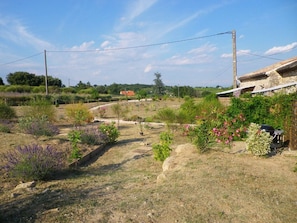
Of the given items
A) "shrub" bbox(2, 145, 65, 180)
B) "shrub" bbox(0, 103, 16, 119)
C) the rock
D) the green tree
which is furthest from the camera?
the green tree

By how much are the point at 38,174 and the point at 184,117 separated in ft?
24.6

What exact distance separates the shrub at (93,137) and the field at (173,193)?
2.21 m

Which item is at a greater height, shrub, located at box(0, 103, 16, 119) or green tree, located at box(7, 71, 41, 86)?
green tree, located at box(7, 71, 41, 86)

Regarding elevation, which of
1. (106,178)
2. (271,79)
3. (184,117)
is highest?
(271,79)

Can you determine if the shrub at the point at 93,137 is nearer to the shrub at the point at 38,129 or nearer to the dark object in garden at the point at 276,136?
the shrub at the point at 38,129

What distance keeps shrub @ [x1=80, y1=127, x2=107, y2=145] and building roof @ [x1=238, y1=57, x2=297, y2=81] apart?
31.3ft

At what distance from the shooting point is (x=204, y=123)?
6270 mm

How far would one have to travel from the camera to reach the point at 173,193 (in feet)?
11.9

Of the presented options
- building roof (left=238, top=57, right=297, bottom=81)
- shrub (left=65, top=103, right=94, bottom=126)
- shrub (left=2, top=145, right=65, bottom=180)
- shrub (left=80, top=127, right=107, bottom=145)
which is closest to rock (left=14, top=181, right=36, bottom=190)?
shrub (left=2, top=145, right=65, bottom=180)

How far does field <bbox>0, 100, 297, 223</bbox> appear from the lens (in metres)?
2.92

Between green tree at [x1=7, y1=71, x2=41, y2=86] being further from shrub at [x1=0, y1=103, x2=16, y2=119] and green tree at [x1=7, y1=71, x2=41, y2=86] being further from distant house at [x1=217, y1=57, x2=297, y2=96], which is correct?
distant house at [x1=217, y1=57, x2=297, y2=96]

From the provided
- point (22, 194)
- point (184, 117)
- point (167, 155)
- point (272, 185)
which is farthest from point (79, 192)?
point (184, 117)

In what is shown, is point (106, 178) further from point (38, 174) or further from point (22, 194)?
Answer: point (22, 194)

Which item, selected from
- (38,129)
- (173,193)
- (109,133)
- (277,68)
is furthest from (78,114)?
(277,68)
